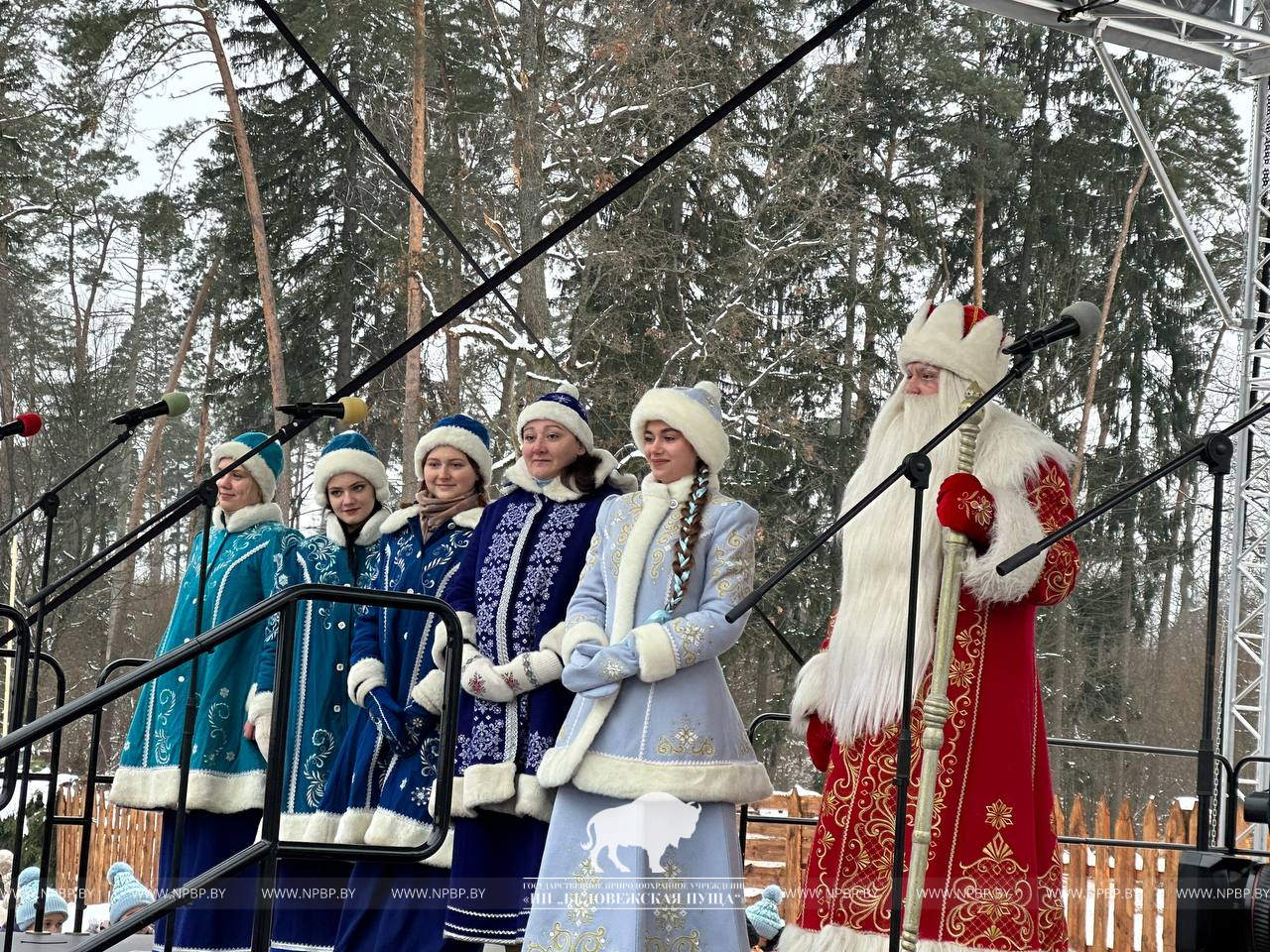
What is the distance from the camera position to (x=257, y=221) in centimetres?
1630

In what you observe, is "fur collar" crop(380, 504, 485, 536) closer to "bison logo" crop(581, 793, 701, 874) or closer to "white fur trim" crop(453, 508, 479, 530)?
"white fur trim" crop(453, 508, 479, 530)

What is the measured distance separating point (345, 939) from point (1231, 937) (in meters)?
2.76

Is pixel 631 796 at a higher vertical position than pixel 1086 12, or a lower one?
lower

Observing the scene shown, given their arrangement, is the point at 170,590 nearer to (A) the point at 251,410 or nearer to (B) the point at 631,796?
(A) the point at 251,410

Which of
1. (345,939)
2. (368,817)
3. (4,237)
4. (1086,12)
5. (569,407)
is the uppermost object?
(4,237)

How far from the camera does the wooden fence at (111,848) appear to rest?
38.2 ft

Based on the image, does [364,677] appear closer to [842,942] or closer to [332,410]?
[332,410]

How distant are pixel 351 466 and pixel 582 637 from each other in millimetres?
1489

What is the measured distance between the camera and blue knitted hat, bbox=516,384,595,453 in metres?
4.61

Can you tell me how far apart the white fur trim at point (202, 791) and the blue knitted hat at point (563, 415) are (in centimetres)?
150

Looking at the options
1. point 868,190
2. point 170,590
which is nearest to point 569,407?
point 868,190

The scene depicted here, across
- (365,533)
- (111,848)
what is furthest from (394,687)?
(111,848)

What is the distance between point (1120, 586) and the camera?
17.3 m

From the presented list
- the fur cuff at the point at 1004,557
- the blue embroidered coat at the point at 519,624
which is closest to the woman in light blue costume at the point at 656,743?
the blue embroidered coat at the point at 519,624
